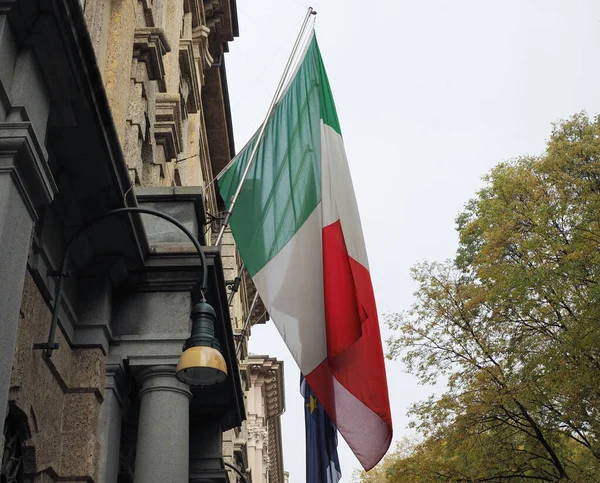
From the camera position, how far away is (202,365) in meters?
8.55

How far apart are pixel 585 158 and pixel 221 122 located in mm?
12139

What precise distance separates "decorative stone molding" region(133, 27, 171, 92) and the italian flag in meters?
3.70

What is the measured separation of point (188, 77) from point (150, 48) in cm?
561

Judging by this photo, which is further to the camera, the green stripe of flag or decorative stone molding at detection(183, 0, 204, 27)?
decorative stone molding at detection(183, 0, 204, 27)

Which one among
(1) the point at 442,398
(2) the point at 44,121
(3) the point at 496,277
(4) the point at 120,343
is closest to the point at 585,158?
(3) the point at 496,277

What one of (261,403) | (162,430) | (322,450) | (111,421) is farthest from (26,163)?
(261,403)

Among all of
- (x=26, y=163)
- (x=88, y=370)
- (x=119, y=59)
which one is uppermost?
(x=119, y=59)

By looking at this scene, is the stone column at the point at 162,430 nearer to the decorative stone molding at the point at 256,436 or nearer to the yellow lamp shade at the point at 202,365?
the yellow lamp shade at the point at 202,365

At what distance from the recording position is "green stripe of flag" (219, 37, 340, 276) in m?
12.7

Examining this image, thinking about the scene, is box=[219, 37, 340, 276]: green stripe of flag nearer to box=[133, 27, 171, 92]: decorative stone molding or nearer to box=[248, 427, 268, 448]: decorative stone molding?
box=[133, 27, 171, 92]: decorative stone molding

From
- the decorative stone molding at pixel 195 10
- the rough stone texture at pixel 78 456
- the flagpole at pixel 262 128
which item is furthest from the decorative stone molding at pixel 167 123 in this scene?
the rough stone texture at pixel 78 456

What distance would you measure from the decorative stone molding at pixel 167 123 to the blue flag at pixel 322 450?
22.6ft

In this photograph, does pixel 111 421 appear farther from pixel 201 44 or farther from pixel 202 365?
pixel 201 44

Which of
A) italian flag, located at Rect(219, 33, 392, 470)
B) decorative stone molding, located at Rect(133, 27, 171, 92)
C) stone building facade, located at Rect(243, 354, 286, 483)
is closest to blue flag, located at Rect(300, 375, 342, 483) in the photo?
italian flag, located at Rect(219, 33, 392, 470)
